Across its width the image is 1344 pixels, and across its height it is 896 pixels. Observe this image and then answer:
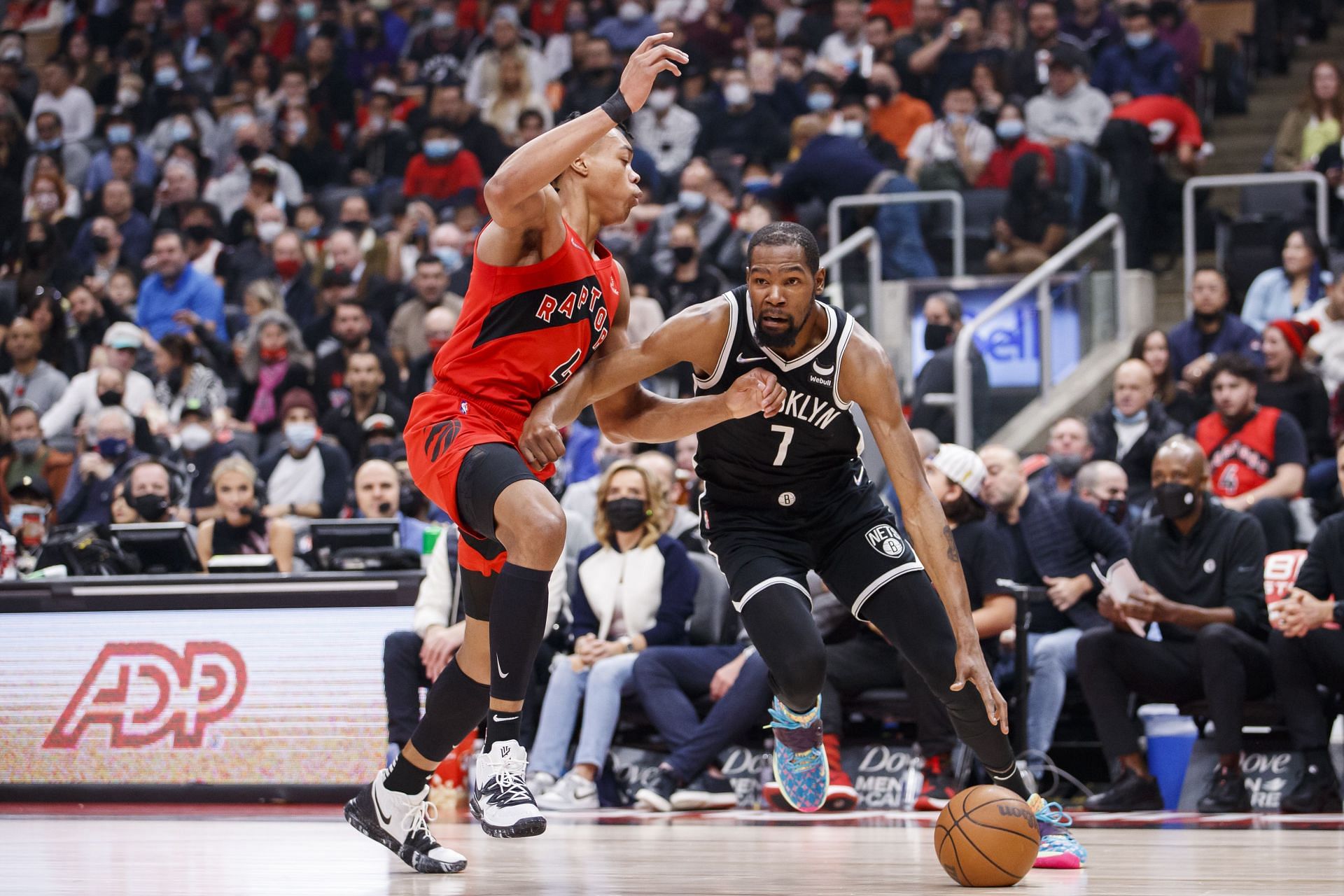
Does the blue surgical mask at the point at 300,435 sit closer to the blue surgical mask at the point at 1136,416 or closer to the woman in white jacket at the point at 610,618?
the woman in white jacket at the point at 610,618

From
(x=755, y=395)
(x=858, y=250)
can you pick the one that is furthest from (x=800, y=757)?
(x=858, y=250)

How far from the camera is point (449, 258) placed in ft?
44.4

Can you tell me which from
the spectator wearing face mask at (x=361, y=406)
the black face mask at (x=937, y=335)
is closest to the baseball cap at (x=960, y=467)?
the black face mask at (x=937, y=335)

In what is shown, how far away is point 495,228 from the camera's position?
198 inches

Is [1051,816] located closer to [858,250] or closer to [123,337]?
[858,250]

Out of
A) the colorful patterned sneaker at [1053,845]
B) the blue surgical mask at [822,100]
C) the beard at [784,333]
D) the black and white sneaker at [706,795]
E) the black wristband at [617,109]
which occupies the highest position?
the blue surgical mask at [822,100]

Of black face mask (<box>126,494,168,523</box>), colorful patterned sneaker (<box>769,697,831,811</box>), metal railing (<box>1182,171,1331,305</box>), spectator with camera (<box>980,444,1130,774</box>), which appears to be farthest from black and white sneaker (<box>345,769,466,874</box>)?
metal railing (<box>1182,171,1331,305</box>)

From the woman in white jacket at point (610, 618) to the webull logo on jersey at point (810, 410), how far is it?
327cm

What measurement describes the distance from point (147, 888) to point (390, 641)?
3.34 meters

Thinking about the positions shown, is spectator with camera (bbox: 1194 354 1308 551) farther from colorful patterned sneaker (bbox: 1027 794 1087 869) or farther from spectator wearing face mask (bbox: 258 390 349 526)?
spectator wearing face mask (bbox: 258 390 349 526)

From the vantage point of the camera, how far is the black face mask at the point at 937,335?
1066 cm

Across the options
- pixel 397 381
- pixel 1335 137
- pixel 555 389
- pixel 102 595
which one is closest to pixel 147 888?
pixel 555 389

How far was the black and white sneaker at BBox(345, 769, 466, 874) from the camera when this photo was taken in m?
5.39

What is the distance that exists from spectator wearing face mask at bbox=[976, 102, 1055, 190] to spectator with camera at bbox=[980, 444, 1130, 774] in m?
3.91
